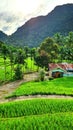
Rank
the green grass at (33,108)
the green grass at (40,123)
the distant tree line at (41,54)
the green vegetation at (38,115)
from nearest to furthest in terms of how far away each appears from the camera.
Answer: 1. the green grass at (40,123)
2. the green vegetation at (38,115)
3. the green grass at (33,108)
4. the distant tree line at (41,54)

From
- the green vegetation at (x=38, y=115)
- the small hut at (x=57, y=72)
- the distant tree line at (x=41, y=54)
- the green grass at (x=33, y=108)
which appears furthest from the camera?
the distant tree line at (x=41, y=54)

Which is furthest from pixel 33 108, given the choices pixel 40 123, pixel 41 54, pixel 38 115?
pixel 41 54

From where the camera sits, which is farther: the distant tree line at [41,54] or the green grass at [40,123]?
the distant tree line at [41,54]

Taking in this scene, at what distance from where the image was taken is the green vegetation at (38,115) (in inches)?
1615

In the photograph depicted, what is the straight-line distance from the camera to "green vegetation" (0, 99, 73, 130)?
135ft

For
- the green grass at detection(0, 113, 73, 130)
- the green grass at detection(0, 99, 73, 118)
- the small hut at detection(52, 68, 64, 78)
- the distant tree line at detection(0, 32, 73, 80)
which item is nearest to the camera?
the green grass at detection(0, 113, 73, 130)

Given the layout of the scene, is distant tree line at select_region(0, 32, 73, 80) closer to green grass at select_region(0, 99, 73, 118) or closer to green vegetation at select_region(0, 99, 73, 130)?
green grass at select_region(0, 99, 73, 118)

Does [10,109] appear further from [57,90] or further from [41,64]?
[41,64]

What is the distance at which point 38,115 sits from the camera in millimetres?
45531

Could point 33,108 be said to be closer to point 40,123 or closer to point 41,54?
point 40,123

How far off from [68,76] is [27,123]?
197 ft

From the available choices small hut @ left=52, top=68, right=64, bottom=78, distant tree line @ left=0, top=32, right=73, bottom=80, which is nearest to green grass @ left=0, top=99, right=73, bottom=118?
distant tree line @ left=0, top=32, right=73, bottom=80

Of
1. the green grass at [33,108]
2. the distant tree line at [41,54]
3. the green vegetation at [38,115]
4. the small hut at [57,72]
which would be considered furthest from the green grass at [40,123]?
the small hut at [57,72]

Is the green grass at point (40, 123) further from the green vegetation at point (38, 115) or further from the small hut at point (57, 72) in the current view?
the small hut at point (57, 72)
